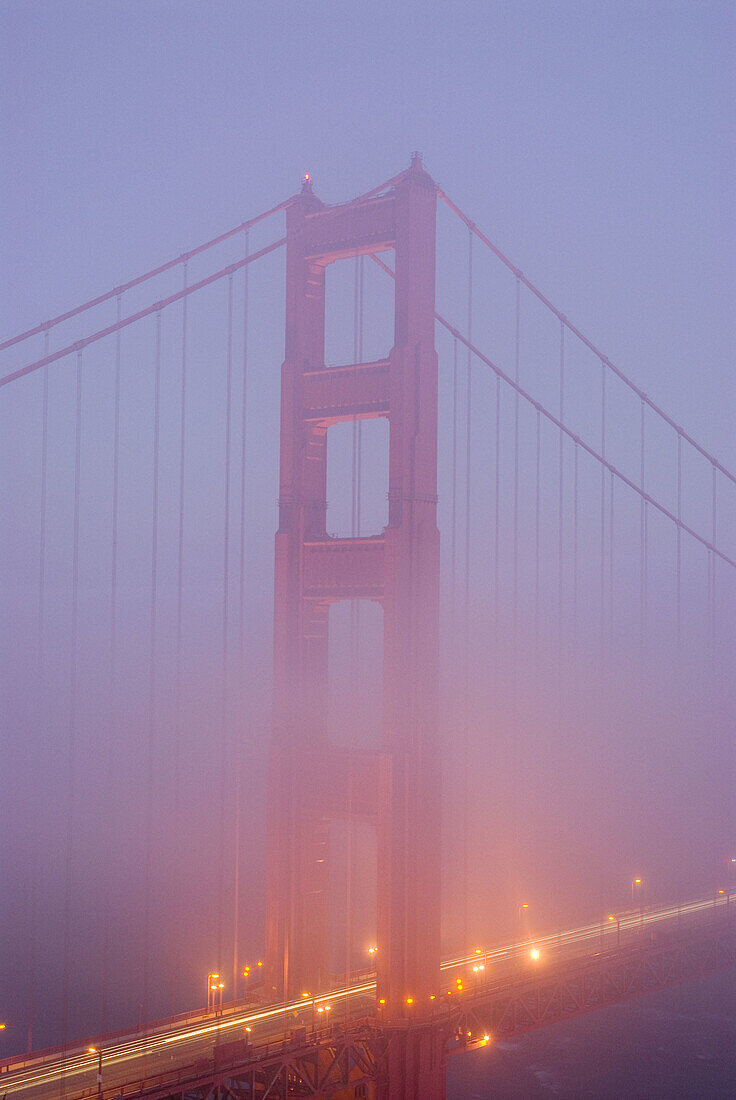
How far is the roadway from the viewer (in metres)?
20.0

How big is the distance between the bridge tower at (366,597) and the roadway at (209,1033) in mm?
1008

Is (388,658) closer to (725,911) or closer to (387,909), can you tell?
(387,909)

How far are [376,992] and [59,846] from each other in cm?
4457

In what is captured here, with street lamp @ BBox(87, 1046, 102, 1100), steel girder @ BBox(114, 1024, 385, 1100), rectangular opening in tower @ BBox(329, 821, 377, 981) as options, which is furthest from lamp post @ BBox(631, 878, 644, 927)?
street lamp @ BBox(87, 1046, 102, 1100)

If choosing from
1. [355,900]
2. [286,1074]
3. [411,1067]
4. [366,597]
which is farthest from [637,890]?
[286,1074]

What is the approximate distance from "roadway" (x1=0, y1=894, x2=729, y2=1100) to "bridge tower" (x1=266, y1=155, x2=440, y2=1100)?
3.31ft

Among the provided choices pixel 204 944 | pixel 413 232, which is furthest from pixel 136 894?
pixel 413 232

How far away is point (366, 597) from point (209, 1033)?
29.4 ft

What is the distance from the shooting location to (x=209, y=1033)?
907 inches

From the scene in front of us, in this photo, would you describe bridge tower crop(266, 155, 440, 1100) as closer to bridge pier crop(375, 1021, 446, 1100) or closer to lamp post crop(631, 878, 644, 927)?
bridge pier crop(375, 1021, 446, 1100)

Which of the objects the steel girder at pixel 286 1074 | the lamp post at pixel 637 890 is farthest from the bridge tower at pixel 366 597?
the lamp post at pixel 637 890

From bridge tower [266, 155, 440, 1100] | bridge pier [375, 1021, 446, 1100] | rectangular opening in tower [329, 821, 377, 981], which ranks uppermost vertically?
bridge tower [266, 155, 440, 1100]

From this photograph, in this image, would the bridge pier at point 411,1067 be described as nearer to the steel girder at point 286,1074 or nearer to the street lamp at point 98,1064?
the steel girder at point 286,1074

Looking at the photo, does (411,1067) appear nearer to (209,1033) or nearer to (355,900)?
(209,1033)
